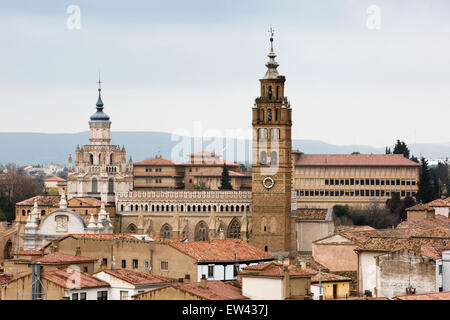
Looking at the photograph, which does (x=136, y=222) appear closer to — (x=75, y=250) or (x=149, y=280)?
(x=75, y=250)

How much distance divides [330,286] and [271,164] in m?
33.3

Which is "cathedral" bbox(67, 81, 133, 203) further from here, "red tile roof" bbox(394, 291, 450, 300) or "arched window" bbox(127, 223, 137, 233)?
"red tile roof" bbox(394, 291, 450, 300)

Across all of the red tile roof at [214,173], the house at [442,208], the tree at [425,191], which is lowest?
the house at [442,208]

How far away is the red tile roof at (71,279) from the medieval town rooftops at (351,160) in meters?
67.0

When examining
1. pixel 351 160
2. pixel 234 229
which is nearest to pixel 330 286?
pixel 234 229

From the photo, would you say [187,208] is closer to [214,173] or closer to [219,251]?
[214,173]

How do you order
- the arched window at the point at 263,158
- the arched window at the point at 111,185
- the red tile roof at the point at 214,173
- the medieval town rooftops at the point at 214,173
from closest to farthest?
the arched window at the point at 263,158 → the arched window at the point at 111,185 → the red tile roof at the point at 214,173 → the medieval town rooftops at the point at 214,173

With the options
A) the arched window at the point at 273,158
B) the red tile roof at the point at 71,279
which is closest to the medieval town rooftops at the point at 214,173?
the arched window at the point at 273,158

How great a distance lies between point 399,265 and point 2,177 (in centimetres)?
7811

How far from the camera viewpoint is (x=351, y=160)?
352 feet

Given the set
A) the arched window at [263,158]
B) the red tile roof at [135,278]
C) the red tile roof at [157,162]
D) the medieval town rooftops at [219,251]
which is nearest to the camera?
the red tile roof at [135,278]

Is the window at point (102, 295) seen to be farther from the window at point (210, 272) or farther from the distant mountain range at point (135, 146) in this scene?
the distant mountain range at point (135, 146)

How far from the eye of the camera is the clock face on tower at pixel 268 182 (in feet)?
243

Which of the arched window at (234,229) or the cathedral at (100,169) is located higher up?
the cathedral at (100,169)
